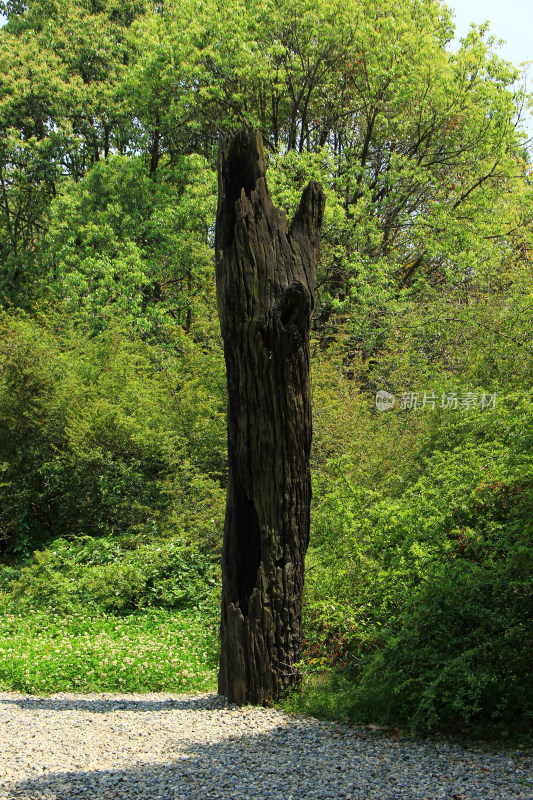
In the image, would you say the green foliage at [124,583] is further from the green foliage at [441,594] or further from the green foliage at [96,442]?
the green foliage at [441,594]

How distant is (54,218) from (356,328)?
28.7 ft

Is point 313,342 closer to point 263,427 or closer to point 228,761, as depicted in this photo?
point 263,427

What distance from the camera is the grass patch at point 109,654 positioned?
661cm

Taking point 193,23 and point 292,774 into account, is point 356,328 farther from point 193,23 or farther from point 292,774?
point 292,774

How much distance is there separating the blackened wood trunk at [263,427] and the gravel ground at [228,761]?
450mm

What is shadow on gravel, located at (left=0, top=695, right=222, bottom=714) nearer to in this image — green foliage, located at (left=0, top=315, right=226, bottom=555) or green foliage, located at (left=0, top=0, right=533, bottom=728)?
green foliage, located at (left=0, top=0, right=533, bottom=728)

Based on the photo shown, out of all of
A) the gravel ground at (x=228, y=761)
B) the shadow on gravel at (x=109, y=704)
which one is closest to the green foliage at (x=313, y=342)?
the gravel ground at (x=228, y=761)

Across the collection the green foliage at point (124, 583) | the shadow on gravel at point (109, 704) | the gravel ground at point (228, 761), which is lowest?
the shadow on gravel at point (109, 704)

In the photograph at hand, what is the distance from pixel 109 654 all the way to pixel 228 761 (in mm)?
3138

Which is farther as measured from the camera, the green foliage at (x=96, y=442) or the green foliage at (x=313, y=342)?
the green foliage at (x=96, y=442)

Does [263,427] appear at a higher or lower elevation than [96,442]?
lower

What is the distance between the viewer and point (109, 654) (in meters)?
6.98

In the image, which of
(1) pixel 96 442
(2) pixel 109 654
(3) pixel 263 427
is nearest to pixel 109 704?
(2) pixel 109 654

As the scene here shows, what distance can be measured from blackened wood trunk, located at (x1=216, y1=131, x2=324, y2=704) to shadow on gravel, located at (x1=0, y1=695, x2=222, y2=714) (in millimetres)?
192
